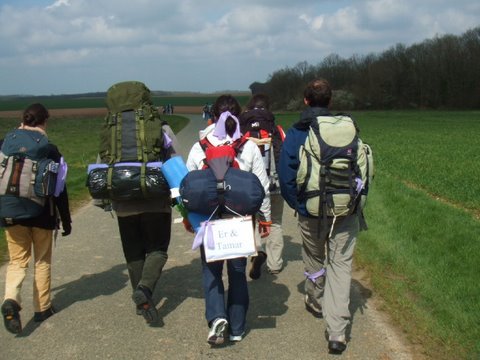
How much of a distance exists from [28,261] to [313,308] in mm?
2453

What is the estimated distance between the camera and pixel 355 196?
398 centimetres

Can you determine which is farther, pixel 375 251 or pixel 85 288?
pixel 375 251

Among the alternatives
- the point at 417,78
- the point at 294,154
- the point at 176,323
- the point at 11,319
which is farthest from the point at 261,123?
the point at 417,78

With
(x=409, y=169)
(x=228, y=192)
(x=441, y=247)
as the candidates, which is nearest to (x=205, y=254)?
(x=228, y=192)

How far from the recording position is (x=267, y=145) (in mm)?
5703

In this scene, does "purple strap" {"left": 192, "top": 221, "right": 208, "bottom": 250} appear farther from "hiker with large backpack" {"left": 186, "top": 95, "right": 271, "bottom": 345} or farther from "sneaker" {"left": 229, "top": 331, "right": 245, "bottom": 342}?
"sneaker" {"left": 229, "top": 331, "right": 245, "bottom": 342}

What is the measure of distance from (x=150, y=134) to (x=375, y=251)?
341 cm

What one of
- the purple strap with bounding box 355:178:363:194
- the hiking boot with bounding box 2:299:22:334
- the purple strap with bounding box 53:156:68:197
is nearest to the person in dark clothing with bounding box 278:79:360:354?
the purple strap with bounding box 355:178:363:194

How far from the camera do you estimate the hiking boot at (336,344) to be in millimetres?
3879

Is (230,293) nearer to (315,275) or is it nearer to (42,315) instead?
(315,275)

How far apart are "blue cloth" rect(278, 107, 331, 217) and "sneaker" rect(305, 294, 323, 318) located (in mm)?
949

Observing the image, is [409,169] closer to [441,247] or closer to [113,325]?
[441,247]

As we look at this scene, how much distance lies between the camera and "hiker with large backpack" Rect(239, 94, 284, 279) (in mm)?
5707

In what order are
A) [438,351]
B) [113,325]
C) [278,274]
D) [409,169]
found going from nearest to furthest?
[438,351] < [113,325] < [278,274] < [409,169]
